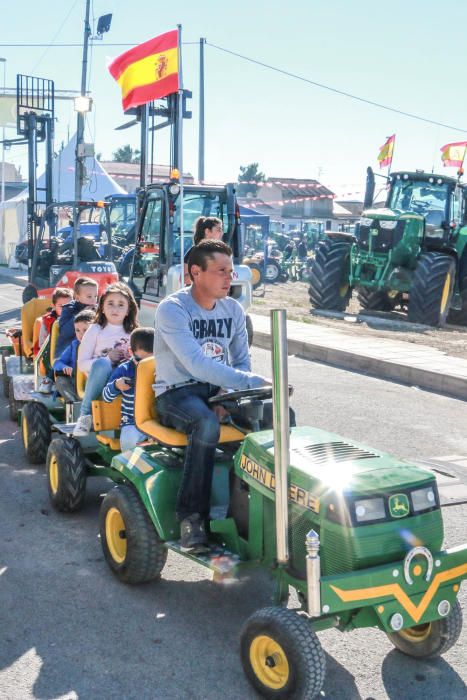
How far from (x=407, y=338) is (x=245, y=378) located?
10338 millimetres

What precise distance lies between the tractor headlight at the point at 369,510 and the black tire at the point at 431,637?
54cm

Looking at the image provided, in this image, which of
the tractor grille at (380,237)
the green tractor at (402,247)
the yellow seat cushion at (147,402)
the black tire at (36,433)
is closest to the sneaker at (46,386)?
the black tire at (36,433)

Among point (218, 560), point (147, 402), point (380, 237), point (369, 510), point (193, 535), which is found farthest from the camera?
point (380, 237)

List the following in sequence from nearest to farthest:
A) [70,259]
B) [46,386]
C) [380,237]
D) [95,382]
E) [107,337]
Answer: [95,382], [107,337], [46,386], [70,259], [380,237]

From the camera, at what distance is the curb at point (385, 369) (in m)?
10.2

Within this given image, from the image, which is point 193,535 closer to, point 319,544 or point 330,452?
point 330,452

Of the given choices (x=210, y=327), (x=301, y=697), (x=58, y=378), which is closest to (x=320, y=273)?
(x=58, y=378)

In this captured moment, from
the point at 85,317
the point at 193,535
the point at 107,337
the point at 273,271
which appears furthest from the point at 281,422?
the point at 273,271

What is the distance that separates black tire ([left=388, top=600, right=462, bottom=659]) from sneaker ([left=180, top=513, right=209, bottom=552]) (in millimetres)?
917

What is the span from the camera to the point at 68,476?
17.5 feet

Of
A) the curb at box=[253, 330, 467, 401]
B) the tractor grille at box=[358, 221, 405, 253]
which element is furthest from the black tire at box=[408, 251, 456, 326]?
the curb at box=[253, 330, 467, 401]

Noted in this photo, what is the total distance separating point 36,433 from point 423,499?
3.77m

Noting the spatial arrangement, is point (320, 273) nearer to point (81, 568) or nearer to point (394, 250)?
point (394, 250)

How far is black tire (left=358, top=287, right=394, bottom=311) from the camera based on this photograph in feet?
61.8
